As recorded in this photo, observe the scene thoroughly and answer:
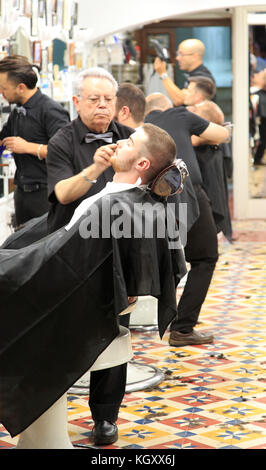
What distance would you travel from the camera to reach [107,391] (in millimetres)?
3361

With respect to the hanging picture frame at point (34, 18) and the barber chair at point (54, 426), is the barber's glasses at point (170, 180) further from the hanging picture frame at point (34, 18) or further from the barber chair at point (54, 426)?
the hanging picture frame at point (34, 18)

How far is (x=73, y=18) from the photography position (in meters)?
7.59

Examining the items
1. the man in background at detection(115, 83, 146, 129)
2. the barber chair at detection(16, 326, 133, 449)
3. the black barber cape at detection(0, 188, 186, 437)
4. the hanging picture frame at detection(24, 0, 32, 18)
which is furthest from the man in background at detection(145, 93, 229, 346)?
the black barber cape at detection(0, 188, 186, 437)

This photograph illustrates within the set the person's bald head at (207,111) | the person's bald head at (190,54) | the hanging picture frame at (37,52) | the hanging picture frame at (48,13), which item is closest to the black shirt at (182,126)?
the person's bald head at (207,111)

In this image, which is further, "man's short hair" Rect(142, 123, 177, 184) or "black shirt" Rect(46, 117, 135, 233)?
"black shirt" Rect(46, 117, 135, 233)

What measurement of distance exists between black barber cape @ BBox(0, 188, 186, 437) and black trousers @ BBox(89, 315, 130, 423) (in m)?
0.47

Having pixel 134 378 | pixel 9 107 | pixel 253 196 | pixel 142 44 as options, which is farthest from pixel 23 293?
pixel 142 44

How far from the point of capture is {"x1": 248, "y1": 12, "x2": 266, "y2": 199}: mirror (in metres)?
9.70

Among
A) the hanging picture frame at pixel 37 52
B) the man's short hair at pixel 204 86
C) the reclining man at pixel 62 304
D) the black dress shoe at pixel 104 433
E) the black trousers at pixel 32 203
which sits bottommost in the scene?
the black dress shoe at pixel 104 433

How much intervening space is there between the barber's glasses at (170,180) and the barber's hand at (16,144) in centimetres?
207

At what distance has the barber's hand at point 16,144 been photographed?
4.95 meters

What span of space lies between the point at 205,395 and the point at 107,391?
78 centimetres

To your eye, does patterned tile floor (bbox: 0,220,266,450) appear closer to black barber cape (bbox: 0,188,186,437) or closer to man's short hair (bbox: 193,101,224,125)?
black barber cape (bbox: 0,188,186,437)
